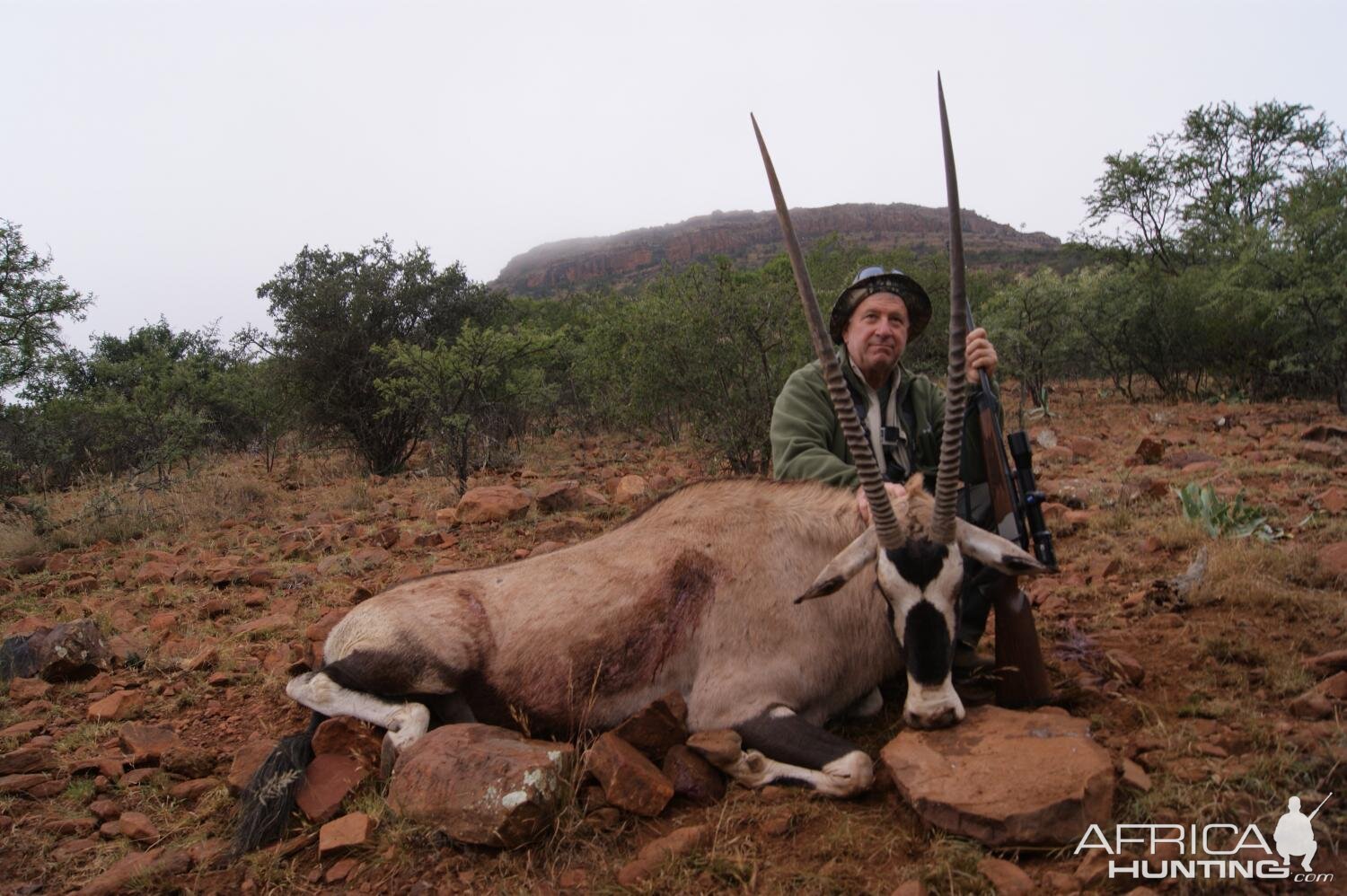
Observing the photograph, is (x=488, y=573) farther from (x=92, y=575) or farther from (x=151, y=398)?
(x=151, y=398)

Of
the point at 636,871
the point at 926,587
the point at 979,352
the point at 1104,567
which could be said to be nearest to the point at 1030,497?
the point at 979,352

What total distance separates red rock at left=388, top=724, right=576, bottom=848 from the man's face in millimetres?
2412

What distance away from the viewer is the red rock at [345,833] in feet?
9.61

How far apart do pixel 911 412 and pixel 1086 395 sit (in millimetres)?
14509

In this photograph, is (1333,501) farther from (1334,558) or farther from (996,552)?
(996,552)

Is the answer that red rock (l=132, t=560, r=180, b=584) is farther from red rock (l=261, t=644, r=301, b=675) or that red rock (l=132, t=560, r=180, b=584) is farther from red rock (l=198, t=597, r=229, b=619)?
red rock (l=261, t=644, r=301, b=675)

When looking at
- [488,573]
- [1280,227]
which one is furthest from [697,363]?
[1280,227]

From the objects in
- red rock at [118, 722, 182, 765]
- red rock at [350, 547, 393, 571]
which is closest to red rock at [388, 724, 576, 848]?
red rock at [118, 722, 182, 765]

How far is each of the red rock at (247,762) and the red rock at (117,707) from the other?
116cm

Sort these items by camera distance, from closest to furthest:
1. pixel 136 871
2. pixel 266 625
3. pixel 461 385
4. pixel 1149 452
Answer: pixel 136 871 < pixel 266 625 < pixel 1149 452 < pixel 461 385

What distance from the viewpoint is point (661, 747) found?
127 inches

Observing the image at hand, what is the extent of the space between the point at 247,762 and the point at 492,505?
4.52m

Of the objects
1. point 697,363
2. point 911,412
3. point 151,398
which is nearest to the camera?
point 911,412

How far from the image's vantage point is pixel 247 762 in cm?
352
